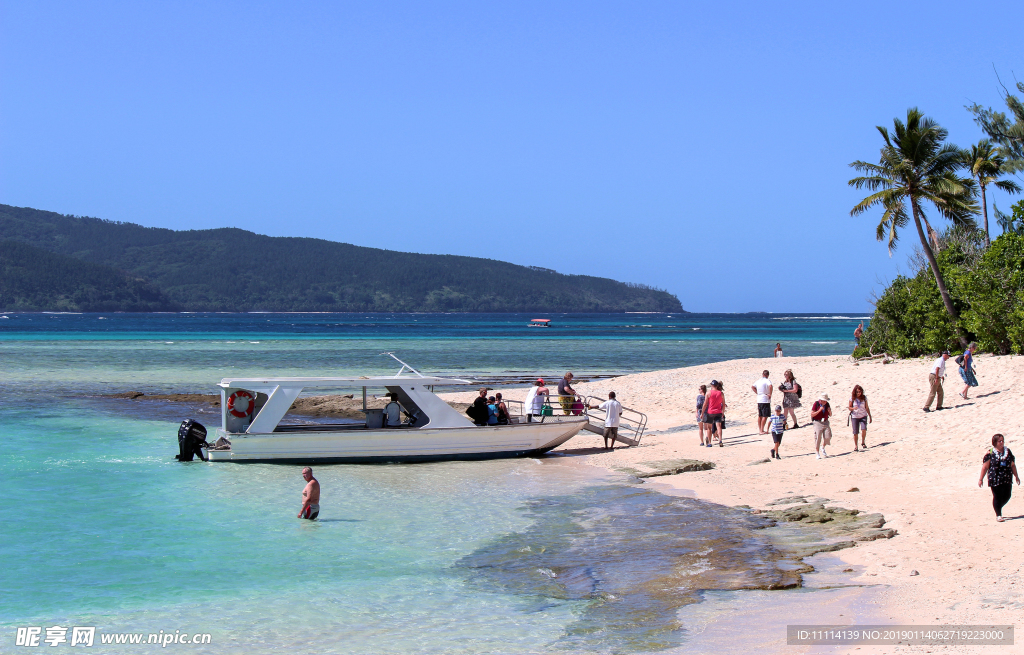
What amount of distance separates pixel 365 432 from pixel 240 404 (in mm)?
3115

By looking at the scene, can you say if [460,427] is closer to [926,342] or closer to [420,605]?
[420,605]

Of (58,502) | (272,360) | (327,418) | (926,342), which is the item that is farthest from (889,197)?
(272,360)

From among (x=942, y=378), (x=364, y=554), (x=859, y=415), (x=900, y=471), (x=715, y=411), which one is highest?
(x=942, y=378)

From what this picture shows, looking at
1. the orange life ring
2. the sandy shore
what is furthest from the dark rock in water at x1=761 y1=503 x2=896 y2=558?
the orange life ring

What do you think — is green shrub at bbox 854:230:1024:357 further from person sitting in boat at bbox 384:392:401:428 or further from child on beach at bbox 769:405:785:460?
person sitting in boat at bbox 384:392:401:428

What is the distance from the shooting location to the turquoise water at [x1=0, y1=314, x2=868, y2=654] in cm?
910

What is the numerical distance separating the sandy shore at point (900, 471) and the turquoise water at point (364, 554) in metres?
1.56

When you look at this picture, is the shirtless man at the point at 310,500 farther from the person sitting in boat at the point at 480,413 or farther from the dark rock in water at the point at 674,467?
the dark rock in water at the point at 674,467

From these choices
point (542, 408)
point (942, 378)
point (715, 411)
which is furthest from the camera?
point (542, 408)

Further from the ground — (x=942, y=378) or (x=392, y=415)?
(x=942, y=378)

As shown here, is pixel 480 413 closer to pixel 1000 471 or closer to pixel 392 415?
pixel 392 415

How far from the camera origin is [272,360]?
53.4m

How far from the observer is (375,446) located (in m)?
18.5

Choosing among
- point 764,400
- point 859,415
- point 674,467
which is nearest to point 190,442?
point 674,467
